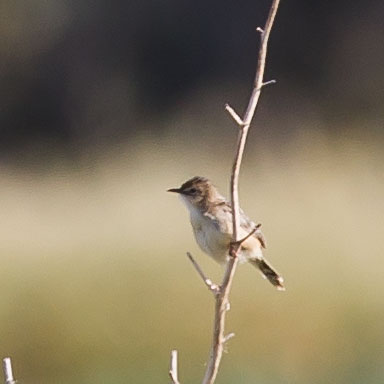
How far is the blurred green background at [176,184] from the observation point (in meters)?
6.42

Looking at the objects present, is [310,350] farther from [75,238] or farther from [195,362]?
[75,238]

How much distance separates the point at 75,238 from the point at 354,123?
2.88 m

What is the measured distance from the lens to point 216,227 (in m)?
3.67

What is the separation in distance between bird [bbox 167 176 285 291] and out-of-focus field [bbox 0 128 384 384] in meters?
2.27

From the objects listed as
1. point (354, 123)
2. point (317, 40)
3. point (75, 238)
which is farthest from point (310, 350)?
point (317, 40)

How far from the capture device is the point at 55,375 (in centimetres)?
625

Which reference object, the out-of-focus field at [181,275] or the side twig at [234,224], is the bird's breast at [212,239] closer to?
the side twig at [234,224]

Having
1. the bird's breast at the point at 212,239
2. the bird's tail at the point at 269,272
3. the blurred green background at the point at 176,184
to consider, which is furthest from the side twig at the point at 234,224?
the blurred green background at the point at 176,184

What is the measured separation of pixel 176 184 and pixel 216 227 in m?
4.71

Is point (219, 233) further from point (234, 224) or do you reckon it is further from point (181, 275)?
point (181, 275)

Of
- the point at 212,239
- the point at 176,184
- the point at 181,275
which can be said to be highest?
the point at 176,184

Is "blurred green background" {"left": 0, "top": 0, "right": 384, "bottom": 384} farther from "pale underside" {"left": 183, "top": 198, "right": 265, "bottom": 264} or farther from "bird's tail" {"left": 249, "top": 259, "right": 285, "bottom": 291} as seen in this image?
"pale underside" {"left": 183, "top": 198, "right": 265, "bottom": 264}

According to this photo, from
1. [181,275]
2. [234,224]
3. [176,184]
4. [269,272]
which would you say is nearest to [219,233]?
[269,272]

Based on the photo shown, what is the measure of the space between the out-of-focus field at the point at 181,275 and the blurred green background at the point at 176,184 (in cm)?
1
